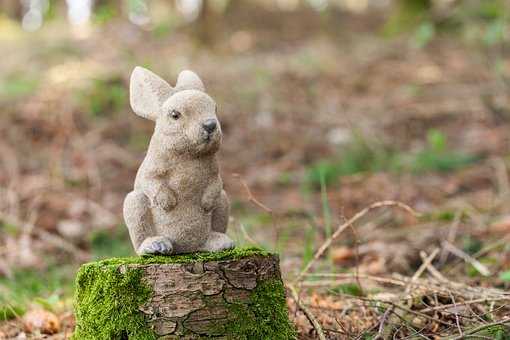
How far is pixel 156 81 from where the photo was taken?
9.30 feet

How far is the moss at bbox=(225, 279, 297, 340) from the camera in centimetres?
253

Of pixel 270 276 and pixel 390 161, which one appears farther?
pixel 390 161

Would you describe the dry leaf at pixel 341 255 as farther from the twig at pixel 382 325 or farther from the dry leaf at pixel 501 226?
the twig at pixel 382 325

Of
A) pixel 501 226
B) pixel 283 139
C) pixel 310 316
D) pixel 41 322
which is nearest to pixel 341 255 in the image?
pixel 501 226

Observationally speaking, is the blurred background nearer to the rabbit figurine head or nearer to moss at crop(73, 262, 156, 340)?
the rabbit figurine head

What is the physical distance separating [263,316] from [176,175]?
674 millimetres

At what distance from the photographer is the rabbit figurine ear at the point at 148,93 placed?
9.23ft

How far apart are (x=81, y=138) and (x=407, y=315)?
5100 mm

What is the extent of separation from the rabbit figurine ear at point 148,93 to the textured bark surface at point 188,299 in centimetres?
69

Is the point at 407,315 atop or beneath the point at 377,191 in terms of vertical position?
atop

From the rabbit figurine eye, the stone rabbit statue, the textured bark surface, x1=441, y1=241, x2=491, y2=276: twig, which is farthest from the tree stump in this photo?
x1=441, y1=241, x2=491, y2=276: twig

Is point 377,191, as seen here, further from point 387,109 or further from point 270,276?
point 270,276

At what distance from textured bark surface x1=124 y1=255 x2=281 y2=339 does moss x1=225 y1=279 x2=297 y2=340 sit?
0.04 m

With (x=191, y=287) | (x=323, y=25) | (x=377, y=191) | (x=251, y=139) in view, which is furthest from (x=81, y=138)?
(x=323, y=25)
